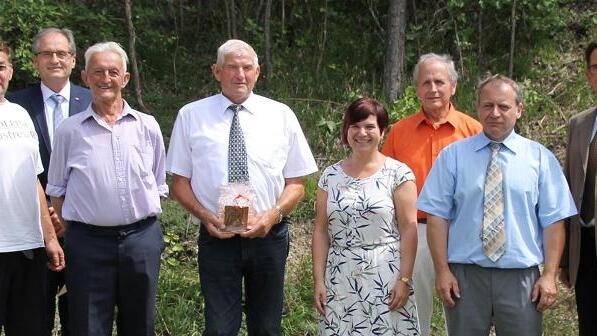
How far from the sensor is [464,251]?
4340 mm

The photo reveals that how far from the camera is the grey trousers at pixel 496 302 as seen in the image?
14.0 ft

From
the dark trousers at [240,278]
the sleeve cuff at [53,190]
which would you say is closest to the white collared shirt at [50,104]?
the sleeve cuff at [53,190]

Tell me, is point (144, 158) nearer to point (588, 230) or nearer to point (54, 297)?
point (54, 297)

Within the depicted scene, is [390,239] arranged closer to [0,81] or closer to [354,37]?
[0,81]

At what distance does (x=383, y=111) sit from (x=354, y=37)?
5.74 meters

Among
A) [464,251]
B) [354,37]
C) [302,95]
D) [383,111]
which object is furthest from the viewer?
[354,37]

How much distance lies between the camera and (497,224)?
425cm

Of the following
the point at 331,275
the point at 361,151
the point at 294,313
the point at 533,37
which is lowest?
the point at 294,313

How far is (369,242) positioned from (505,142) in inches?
35.7

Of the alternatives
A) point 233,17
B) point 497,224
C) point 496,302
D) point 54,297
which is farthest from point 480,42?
point 54,297

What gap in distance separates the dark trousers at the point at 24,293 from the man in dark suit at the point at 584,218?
298 centimetres

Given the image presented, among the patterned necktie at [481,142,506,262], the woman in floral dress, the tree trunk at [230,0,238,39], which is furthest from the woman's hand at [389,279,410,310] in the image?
the tree trunk at [230,0,238,39]

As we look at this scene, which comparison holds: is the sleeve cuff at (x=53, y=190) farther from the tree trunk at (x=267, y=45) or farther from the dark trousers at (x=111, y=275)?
the tree trunk at (x=267, y=45)

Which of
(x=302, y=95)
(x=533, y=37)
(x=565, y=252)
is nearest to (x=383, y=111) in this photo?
(x=565, y=252)
